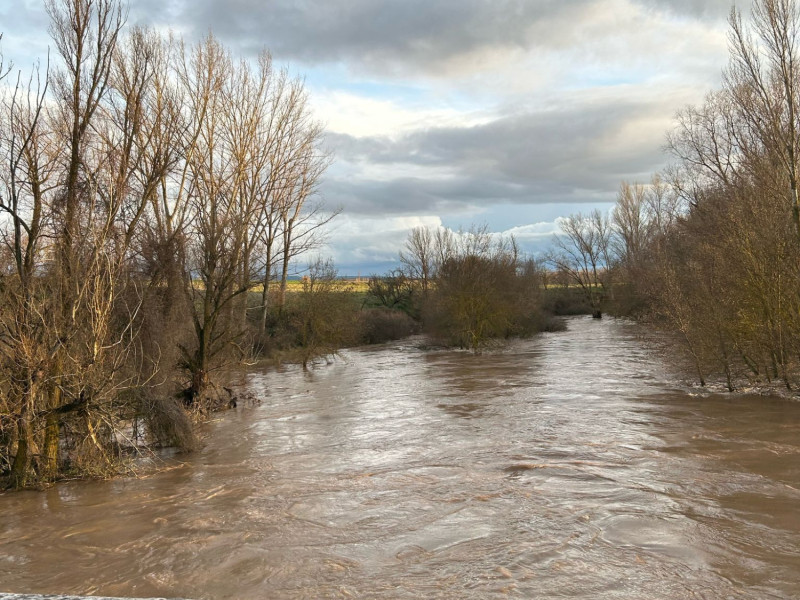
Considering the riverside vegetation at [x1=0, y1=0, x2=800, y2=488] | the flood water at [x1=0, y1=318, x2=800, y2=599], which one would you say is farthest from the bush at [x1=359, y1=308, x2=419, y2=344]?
the flood water at [x1=0, y1=318, x2=800, y2=599]

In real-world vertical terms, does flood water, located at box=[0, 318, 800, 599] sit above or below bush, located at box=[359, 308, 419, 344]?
below

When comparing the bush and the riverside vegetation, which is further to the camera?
the bush

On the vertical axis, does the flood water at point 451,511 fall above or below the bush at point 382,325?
below

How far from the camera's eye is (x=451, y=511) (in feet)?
26.4

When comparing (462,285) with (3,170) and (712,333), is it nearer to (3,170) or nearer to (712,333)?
(712,333)

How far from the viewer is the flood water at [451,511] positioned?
20.0 ft

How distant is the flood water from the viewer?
6.09 m

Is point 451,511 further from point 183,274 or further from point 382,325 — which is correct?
point 382,325

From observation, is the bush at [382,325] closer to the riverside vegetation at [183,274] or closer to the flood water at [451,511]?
the riverside vegetation at [183,274]

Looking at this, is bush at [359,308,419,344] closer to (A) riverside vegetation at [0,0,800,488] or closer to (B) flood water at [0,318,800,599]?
(A) riverside vegetation at [0,0,800,488]

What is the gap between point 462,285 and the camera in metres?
32.4

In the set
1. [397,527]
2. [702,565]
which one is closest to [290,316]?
[397,527]

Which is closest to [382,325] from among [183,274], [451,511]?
[183,274]

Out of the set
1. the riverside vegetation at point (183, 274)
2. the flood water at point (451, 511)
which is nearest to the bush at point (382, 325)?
the riverside vegetation at point (183, 274)
